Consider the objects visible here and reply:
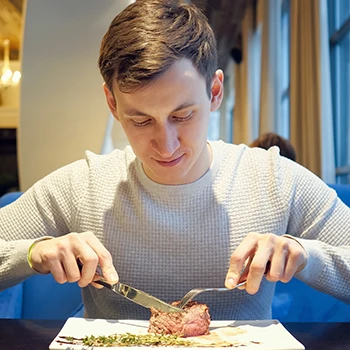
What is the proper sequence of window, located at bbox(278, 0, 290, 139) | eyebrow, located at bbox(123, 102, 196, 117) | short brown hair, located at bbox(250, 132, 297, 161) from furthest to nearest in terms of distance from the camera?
window, located at bbox(278, 0, 290, 139) < short brown hair, located at bbox(250, 132, 297, 161) < eyebrow, located at bbox(123, 102, 196, 117)

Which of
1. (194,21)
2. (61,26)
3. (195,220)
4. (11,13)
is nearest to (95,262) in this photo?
(195,220)

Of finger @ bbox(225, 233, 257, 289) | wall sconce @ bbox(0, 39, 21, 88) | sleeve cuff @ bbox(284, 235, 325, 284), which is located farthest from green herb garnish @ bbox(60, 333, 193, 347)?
wall sconce @ bbox(0, 39, 21, 88)

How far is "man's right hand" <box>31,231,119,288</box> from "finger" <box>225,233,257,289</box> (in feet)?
0.61

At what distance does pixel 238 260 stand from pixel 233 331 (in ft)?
0.37

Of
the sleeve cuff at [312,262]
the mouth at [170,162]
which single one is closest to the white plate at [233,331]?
the sleeve cuff at [312,262]

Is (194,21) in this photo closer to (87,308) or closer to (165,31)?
(165,31)

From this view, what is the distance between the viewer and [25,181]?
267 cm

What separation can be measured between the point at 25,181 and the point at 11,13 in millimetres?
2862

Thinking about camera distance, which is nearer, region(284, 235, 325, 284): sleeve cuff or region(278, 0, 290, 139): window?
region(284, 235, 325, 284): sleeve cuff

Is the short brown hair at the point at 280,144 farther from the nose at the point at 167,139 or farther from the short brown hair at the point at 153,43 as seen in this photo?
the nose at the point at 167,139

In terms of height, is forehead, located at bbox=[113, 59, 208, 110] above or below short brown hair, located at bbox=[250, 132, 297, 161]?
above

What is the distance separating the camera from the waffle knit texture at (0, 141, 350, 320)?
1.25 meters

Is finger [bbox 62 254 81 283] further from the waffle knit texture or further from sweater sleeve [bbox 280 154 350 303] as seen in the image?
sweater sleeve [bbox 280 154 350 303]

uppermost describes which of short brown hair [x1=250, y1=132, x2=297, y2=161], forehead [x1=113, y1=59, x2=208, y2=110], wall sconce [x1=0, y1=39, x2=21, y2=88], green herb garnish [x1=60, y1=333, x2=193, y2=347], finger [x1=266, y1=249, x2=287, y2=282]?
forehead [x1=113, y1=59, x2=208, y2=110]
